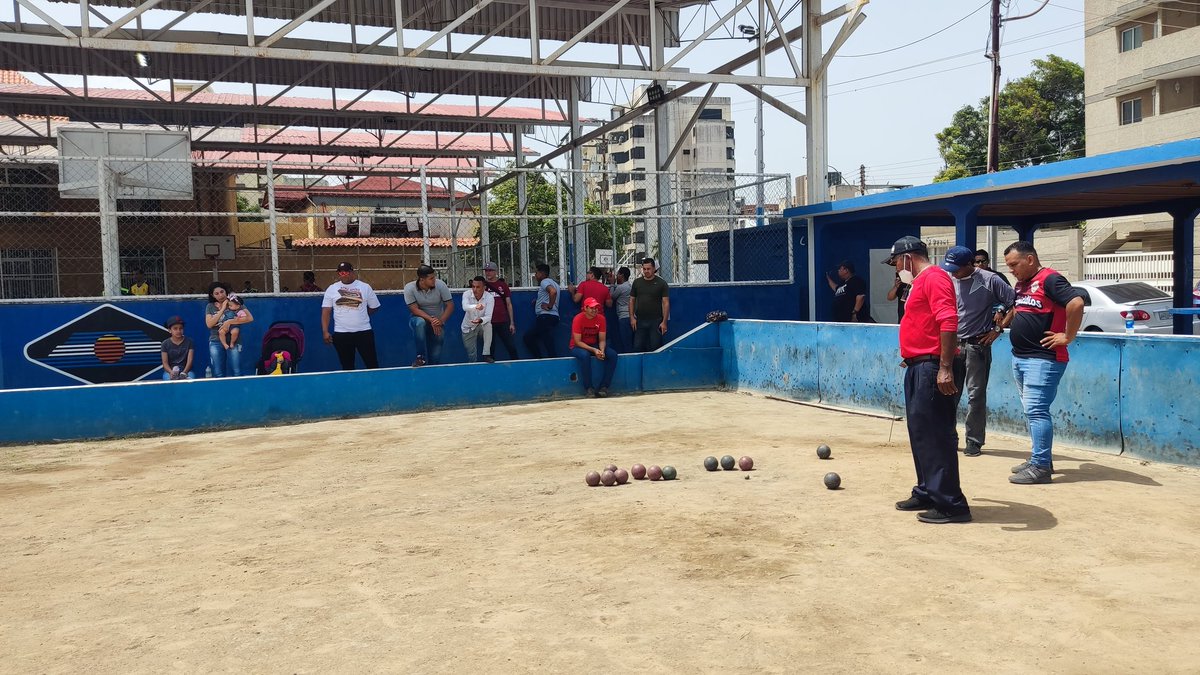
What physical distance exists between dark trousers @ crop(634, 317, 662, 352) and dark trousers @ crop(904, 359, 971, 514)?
28.5 feet

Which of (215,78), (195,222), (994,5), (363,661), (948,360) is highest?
(994,5)

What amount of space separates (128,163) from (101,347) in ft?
9.33

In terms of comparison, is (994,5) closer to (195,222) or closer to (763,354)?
(763,354)

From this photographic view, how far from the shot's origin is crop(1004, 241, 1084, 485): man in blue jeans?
6863 mm

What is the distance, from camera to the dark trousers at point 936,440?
5867 millimetres

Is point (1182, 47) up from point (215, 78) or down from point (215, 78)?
up

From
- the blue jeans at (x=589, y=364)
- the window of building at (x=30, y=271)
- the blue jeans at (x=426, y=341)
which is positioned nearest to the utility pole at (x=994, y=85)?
the blue jeans at (x=589, y=364)

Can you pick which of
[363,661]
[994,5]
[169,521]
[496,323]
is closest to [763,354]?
[496,323]

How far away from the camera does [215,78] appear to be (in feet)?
60.9

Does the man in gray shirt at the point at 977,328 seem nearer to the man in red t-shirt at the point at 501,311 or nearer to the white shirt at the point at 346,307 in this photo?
the man in red t-shirt at the point at 501,311

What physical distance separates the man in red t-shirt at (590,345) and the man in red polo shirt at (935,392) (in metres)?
7.48

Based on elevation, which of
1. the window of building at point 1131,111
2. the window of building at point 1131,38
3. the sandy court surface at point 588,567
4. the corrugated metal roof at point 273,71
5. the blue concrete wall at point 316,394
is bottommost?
the sandy court surface at point 588,567

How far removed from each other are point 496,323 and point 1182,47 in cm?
3364

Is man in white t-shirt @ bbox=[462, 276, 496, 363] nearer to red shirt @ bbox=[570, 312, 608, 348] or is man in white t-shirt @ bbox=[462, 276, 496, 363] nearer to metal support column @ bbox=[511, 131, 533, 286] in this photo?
red shirt @ bbox=[570, 312, 608, 348]
